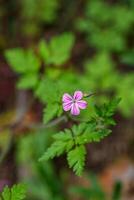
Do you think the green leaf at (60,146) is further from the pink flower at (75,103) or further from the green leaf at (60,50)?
the green leaf at (60,50)

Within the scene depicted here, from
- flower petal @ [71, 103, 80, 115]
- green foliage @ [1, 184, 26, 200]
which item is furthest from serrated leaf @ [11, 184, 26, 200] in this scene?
flower petal @ [71, 103, 80, 115]

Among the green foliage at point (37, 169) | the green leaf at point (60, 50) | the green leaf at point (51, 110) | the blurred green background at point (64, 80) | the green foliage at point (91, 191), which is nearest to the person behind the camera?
the green leaf at point (51, 110)

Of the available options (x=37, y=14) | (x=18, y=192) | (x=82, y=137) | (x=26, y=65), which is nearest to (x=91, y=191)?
(x=26, y=65)

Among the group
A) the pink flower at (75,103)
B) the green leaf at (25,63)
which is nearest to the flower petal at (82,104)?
the pink flower at (75,103)

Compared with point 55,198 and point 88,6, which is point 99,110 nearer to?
point 55,198

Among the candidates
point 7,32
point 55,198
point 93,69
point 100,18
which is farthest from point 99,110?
point 7,32

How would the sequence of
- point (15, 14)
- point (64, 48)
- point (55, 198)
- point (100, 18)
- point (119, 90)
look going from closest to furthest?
point (64, 48), point (55, 198), point (119, 90), point (100, 18), point (15, 14)
